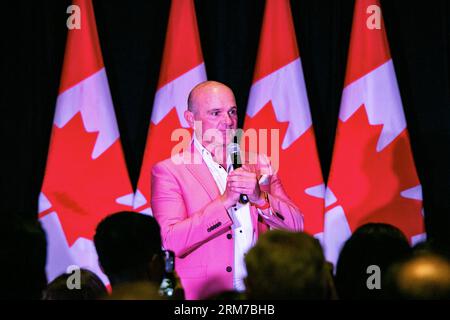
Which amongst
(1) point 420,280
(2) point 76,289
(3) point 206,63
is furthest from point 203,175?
(1) point 420,280

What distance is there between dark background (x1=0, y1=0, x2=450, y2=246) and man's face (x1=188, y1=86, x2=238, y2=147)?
1.36 meters

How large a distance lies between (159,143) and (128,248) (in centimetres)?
221

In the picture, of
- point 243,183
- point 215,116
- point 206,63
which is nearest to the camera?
point 243,183

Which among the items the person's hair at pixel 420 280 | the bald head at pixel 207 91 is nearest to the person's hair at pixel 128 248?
the person's hair at pixel 420 280

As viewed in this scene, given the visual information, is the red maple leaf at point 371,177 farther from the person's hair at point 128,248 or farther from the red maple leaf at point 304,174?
the person's hair at point 128,248

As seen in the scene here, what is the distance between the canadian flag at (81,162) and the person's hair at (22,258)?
93.0 inches

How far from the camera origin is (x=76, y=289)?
276 centimetres

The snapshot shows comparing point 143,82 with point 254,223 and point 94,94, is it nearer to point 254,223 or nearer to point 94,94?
point 94,94

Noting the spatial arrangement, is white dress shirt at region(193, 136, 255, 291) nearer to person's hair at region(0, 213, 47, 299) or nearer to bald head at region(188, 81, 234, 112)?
bald head at region(188, 81, 234, 112)

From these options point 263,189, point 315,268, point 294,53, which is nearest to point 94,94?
point 294,53

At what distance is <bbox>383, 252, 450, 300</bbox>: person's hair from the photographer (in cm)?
175

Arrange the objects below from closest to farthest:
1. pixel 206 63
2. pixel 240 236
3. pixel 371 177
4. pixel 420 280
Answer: pixel 420 280 → pixel 240 236 → pixel 371 177 → pixel 206 63

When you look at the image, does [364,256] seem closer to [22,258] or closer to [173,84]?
[22,258]

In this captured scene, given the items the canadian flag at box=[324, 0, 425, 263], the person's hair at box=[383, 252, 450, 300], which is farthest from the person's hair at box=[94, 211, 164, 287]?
the canadian flag at box=[324, 0, 425, 263]
